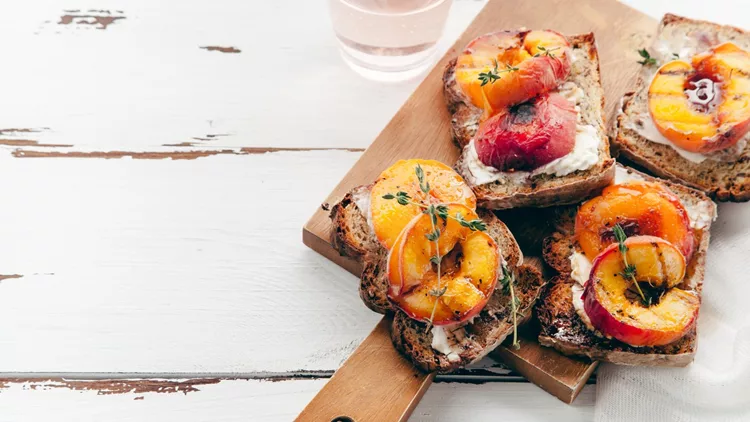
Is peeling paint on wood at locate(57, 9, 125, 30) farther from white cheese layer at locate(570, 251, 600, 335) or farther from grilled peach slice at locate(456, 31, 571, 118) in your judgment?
white cheese layer at locate(570, 251, 600, 335)

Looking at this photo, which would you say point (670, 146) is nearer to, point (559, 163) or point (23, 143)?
point (559, 163)

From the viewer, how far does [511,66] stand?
8.93 ft

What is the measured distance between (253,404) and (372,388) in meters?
0.39

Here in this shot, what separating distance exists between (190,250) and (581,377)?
4.12 ft

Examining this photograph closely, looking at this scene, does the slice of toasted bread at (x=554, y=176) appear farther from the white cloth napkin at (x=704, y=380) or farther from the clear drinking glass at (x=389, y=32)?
A: the white cloth napkin at (x=704, y=380)

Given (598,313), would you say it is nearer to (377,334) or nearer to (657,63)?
(377,334)

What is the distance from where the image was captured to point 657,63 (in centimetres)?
290

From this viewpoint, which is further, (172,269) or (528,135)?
(172,269)

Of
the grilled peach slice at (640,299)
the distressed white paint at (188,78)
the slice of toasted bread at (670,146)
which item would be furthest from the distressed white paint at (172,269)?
the slice of toasted bread at (670,146)

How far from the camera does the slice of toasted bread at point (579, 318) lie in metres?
2.46

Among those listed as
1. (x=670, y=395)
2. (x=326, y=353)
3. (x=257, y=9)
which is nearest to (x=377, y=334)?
(x=326, y=353)

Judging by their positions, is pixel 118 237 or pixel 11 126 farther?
pixel 11 126

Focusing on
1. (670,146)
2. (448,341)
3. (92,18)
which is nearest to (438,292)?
(448,341)

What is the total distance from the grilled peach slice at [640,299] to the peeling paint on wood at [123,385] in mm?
1110
